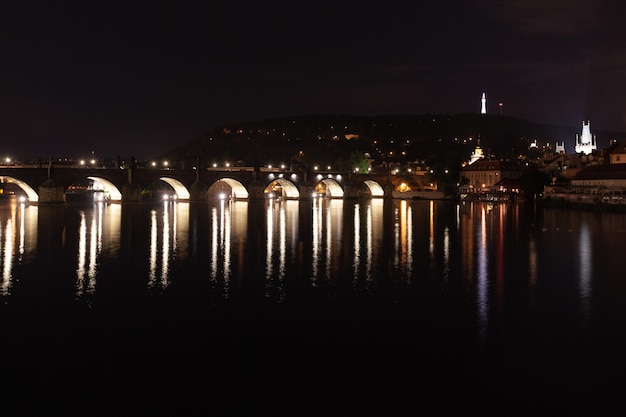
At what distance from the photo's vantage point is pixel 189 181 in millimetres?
58375

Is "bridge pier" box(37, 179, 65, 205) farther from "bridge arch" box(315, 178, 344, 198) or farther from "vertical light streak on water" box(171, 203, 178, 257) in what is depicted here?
"bridge arch" box(315, 178, 344, 198)

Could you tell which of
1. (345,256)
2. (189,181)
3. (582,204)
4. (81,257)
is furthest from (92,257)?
(582,204)

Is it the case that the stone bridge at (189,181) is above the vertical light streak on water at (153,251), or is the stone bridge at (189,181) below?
above

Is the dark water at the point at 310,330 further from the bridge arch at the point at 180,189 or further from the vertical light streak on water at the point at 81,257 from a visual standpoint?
the bridge arch at the point at 180,189

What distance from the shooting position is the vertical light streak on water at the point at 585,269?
44.8 feet

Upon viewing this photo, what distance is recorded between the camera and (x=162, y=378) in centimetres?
879

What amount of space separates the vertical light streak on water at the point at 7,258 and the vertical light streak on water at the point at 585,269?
12609 mm

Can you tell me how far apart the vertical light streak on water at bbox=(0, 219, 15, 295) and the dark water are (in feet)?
0.29

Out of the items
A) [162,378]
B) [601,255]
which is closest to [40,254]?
[162,378]

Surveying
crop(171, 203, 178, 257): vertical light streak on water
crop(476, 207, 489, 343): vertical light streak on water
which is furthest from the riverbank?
crop(171, 203, 178, 257): vertical light streak on water

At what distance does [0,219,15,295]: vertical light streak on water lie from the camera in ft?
48.0

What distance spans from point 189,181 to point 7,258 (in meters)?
39.4

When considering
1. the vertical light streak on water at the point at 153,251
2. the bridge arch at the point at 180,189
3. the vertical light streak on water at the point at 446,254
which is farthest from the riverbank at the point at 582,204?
the bridge arch at the point at 180,189

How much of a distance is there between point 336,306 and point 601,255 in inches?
494
